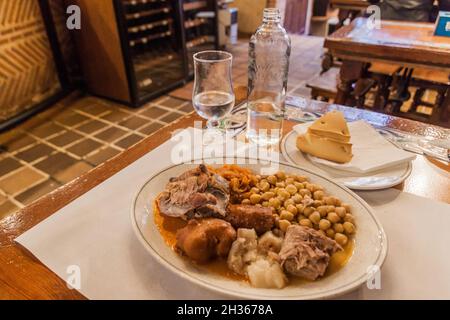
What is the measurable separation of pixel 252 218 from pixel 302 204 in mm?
127

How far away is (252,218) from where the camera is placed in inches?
24.9

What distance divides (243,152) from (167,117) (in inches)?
74.4

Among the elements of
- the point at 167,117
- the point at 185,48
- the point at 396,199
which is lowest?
the point at 167,117

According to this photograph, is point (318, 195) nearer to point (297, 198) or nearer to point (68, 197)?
point (297, 198)

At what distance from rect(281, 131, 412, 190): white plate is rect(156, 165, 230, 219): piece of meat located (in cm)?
26

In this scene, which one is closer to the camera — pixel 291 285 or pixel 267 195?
pixel 291 285

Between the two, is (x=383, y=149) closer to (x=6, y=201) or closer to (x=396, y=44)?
(x=396, y=44)

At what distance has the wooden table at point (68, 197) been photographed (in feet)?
1.87

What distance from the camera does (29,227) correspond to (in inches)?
27.1

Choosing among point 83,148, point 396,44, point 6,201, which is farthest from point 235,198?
point 83,148

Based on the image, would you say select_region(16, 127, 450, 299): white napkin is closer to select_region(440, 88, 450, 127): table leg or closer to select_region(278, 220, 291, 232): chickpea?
select_region(278, 220, 291, 232): chickpea

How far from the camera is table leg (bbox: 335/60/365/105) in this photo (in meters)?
1.80

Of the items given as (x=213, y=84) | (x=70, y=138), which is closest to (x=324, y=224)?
(x=213, y=84)

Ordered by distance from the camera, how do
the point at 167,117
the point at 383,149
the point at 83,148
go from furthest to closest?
the point at 167,117
the point at 83,148
the point at 383,149
